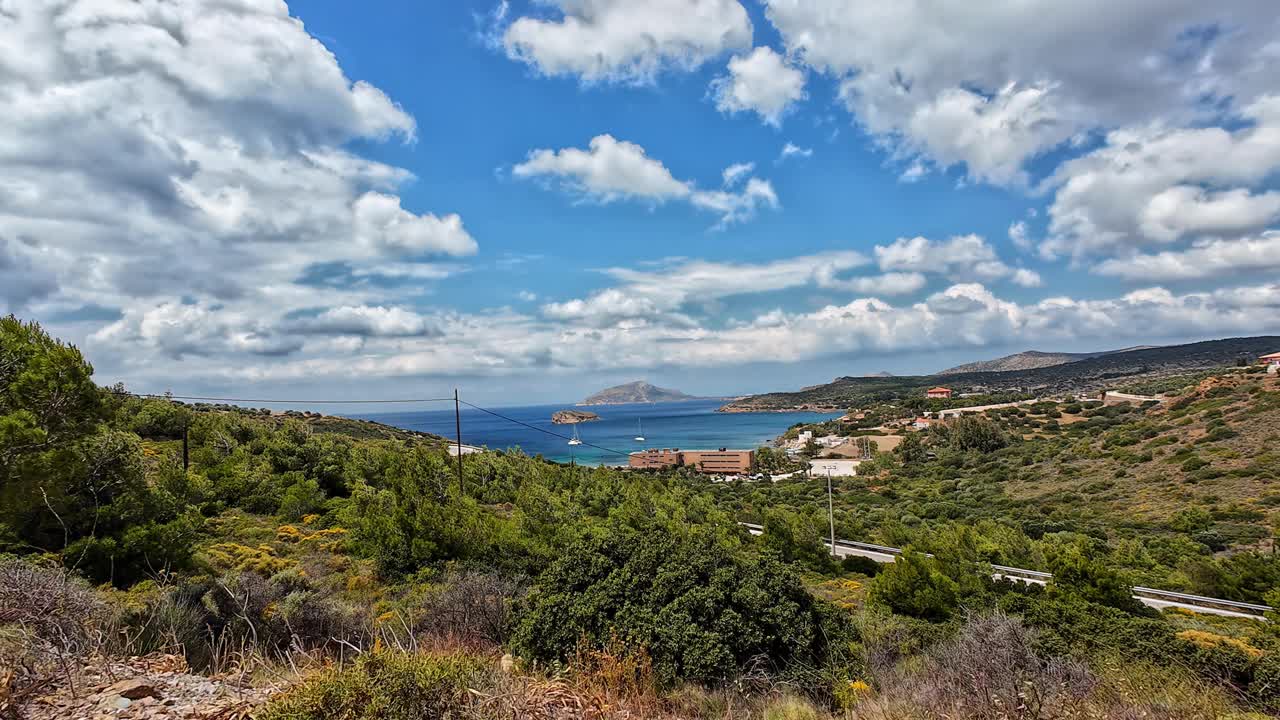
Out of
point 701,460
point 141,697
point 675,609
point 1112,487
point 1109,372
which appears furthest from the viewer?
point 1109,372

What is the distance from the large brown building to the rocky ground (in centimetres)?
8827

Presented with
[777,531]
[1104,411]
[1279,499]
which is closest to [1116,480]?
[1279,499]

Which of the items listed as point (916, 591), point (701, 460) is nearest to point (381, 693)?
point (916, 591)

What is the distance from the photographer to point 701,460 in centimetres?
9588

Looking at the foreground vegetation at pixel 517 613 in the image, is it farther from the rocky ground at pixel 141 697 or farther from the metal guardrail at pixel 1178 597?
the metal guardrail at pixel 1178 597

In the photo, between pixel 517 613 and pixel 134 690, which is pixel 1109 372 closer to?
pixel 517 613

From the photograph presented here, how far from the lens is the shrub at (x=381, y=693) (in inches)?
144

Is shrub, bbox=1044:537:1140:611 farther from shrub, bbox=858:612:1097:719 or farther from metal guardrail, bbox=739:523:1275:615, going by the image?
shrub, bbox=858:612:1097:719

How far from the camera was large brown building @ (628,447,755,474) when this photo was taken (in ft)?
299

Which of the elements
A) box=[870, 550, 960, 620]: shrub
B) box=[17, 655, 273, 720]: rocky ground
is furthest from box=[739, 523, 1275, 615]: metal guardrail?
box=[17, 655, 273, 720]: rocky ground

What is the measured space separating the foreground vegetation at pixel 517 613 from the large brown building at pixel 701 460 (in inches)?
2584

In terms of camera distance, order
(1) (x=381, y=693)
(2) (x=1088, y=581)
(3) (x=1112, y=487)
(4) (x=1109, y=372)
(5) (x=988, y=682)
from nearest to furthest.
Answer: (1) (x=381, y=693) < (5) (x=988, y=682) < (2) (x=1088, y=581) < (3) (x=1112, y=487) < (4) (x=1109, y=372)

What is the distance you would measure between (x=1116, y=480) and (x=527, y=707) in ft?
197

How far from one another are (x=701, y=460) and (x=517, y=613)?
88412mm
